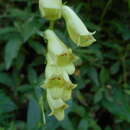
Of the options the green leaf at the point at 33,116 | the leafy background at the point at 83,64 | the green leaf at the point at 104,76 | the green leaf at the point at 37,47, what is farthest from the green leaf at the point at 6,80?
the green leaf at the point at 104,76

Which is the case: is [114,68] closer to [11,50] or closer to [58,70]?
[11,50]

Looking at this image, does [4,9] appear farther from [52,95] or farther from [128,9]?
[52,95]

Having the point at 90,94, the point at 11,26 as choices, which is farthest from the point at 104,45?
the point at 11,26

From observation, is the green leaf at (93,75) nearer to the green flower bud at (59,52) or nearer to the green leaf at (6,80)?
the green leaf at (6,80)

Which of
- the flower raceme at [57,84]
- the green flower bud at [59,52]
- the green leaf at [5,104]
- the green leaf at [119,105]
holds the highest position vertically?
the green flower bud at [59,52]

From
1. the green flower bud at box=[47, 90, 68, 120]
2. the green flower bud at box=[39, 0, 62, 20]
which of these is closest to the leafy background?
the green flower bud at box=[47, 90, 68, 120]

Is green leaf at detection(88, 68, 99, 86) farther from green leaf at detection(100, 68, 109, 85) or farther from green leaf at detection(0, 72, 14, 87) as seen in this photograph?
green leaf at detection(0, 72, 14, 87)
